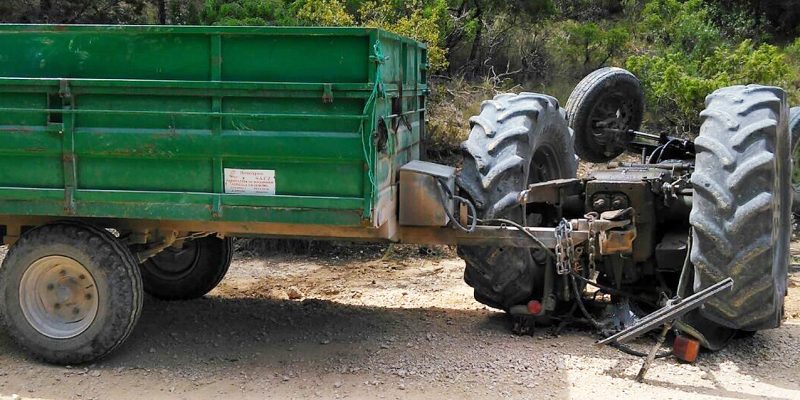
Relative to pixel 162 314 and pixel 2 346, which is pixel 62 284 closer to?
pixel 2 346

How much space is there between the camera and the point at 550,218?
6516 mm

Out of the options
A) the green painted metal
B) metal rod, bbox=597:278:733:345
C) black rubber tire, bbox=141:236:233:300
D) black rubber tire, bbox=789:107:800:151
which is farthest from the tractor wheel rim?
black rubber tire, bbox=789:107:800:151

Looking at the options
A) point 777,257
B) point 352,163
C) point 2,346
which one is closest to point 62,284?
point 2,346

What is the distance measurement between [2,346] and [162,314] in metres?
1.20

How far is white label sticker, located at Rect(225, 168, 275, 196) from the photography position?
511cm

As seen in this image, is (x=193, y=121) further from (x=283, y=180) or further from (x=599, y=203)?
(x=599, y=203)

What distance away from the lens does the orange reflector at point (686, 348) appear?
5.37 m

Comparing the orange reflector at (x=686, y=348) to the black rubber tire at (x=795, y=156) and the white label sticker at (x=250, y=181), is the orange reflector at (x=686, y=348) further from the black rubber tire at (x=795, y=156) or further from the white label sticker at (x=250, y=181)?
the white label sticker at (x=250, y=181)

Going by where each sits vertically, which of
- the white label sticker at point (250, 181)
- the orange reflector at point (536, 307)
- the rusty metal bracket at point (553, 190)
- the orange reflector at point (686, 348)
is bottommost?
the orange reflector at point (686, 348)

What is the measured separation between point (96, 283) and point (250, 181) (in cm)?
123

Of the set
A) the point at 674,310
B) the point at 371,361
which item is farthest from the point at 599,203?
the point at 371,361

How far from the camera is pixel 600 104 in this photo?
25.9 ft

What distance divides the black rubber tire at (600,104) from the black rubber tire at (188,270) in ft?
10.6

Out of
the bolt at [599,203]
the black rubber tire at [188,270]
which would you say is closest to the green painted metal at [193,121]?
the bolt at [599,203]
